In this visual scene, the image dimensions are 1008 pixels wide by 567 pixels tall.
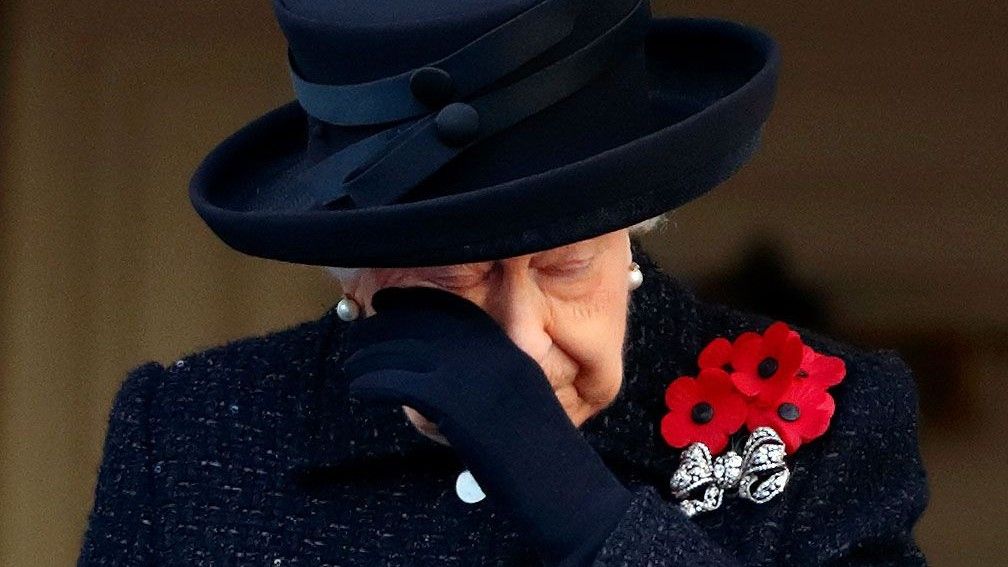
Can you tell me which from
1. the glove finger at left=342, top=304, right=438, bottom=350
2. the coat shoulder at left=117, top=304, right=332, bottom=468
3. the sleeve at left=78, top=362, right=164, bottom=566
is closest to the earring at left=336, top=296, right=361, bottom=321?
the glove finger at left=342, top=304, right=438, bottom=350

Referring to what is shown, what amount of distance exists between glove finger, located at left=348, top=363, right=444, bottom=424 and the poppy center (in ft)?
1.45

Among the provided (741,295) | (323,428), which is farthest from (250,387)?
(741,295)

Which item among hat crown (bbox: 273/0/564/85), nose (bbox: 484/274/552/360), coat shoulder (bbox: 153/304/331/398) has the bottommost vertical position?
coat shoulder (bbox: 153/304/331/398)

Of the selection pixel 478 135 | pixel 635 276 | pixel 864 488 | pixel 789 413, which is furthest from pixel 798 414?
pixel 478 135

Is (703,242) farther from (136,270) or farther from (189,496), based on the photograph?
(189,496)

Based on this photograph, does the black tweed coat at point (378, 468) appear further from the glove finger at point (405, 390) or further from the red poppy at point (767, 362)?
the glove finger at point (405, 390)

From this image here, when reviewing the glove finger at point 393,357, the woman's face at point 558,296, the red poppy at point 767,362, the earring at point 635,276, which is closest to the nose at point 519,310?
the woman's face at point 558,296

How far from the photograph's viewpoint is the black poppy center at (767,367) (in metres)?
2.20

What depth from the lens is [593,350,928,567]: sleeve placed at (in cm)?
209

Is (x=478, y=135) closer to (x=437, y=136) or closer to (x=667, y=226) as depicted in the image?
(x=437, y=136)

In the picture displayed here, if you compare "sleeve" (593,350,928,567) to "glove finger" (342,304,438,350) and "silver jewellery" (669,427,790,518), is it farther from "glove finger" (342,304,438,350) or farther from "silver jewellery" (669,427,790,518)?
"glove finger" (342,304,438,350)

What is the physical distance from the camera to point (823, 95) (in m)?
3.31

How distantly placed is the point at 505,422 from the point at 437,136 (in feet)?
1.04

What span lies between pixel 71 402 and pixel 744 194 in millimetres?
1490
